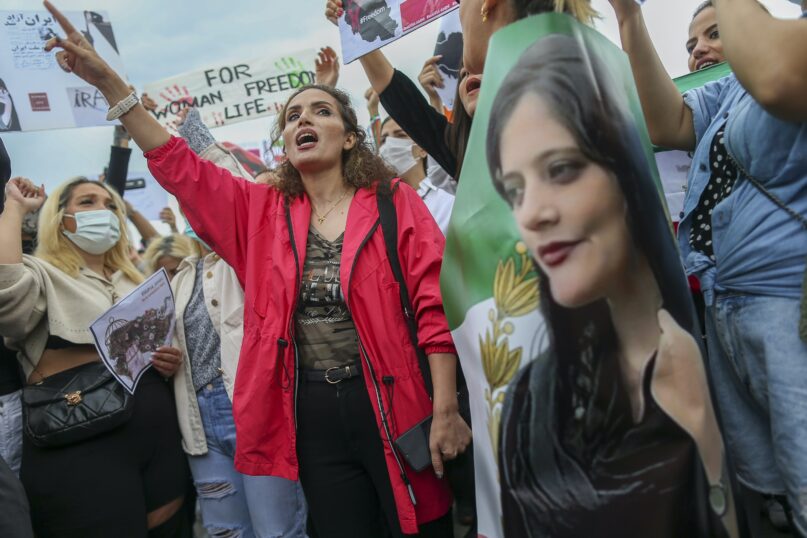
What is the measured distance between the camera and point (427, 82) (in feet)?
12.6

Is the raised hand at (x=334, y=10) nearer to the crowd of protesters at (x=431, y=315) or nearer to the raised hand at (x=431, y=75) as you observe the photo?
the crowd of protesters at (x=431, y=315)

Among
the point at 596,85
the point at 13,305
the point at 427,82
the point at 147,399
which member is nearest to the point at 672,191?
the point at 427,82

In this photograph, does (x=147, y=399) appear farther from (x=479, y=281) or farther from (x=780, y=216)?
(x=780, y=216)

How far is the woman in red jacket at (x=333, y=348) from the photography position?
79.9 inches

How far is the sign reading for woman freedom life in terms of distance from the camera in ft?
17.4

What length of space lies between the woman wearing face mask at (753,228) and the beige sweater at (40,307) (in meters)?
2.44

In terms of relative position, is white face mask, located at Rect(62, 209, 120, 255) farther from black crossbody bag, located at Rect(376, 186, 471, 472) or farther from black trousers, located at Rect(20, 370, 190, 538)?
Result: black crossbody bag, located at Rect(376, 186, 471, 472)

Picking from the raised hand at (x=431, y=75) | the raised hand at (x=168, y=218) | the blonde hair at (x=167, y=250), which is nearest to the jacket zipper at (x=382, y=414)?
the raised hand at (x=431, y=75)

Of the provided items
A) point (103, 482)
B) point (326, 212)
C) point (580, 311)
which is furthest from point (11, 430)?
point (580, 311)

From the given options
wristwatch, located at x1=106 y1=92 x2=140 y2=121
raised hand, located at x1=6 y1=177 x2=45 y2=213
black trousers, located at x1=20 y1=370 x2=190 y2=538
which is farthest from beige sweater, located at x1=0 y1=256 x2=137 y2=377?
wristwatch, located at x1=106 y1=92 x2=140 y2=121

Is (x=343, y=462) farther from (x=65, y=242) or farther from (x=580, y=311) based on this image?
(x=65, y=242)

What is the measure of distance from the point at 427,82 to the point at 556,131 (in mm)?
2913

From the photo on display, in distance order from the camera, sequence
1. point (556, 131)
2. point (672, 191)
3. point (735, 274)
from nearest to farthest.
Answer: point (556, 131) < point (735, 274) < point (672, 191)

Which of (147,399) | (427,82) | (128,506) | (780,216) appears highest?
(427,82)
